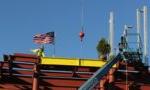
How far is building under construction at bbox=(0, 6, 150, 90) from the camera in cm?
2244

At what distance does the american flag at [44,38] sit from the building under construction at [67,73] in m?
2.55

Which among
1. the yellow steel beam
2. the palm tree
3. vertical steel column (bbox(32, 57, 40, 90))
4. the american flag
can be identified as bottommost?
vertical steel column (bbox(32, 57, 40, 90))

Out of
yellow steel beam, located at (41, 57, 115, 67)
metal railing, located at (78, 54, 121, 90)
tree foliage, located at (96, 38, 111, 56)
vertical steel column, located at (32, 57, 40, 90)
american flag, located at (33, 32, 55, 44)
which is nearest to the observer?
metal railing, located at (78, 54, 121, 90)

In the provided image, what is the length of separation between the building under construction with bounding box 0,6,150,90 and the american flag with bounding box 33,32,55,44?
2.55 metres

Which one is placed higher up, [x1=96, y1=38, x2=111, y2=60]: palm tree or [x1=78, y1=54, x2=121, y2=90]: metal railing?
[x1=96, y1=38, x2=111, y2=60]: palm tree

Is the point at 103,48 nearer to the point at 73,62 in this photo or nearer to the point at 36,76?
the point at 73,62

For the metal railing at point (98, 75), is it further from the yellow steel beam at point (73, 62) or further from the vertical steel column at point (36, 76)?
the vertical steel column at point (36, 76)

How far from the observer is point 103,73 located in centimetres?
2184

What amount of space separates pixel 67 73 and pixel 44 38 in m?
4.19

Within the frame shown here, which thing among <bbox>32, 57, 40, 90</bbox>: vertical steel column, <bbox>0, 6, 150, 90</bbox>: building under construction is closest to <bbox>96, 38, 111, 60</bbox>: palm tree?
<bbox>0, 6, 150, 90</bbox>: building under construction

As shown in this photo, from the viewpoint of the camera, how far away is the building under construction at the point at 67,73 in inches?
883

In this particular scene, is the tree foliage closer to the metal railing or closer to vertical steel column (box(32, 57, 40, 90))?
the metal railing

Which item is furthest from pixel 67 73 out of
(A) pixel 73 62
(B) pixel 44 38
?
(B) pixel 44 38

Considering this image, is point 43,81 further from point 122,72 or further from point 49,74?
point 122,72
